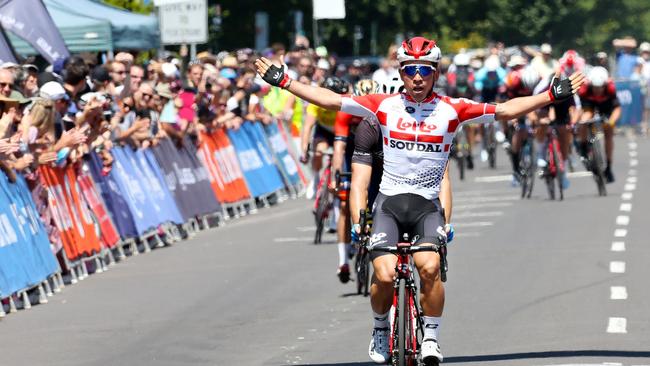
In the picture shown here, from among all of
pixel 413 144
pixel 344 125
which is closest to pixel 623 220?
pixel 344 125

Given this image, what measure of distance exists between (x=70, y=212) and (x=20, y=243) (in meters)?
2.05

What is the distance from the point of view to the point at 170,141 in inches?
831

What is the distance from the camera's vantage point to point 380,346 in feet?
32.8

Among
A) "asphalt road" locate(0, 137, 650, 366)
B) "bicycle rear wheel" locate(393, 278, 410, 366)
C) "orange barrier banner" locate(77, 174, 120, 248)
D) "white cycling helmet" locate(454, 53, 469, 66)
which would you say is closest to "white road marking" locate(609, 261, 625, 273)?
"asphalt road" locate(0, 137, 650, 366)

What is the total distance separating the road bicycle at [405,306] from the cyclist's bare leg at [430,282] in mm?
37

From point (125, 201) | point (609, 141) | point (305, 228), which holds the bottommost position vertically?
point (305, 228)

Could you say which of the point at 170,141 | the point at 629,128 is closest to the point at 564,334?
the point at 170,141

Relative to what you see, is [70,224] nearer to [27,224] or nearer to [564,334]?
[27,224]

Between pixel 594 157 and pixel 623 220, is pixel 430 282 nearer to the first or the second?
pixel 623 220

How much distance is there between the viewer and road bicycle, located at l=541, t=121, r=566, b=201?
79.0ft

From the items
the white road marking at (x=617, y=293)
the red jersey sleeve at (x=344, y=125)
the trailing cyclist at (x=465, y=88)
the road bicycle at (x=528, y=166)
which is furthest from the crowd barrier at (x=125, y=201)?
the trailing cyclist at (x=465, y=88)

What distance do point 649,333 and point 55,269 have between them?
5731mm

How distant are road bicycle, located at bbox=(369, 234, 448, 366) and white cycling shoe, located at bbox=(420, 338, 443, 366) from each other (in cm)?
4

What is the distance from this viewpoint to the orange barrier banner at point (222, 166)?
75.4ft
